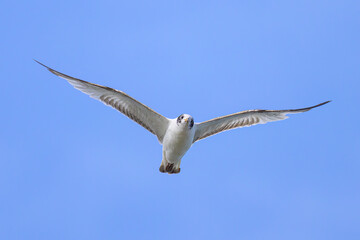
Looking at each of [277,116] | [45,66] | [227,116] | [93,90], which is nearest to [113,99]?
[93,90]

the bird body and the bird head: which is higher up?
the bird head

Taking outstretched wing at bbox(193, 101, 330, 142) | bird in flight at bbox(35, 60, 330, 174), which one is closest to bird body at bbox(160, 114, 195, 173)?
bird in flight at bbox(35, 60, 330, 174)

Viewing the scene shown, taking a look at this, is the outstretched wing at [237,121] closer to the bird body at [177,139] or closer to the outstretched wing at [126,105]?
the bird body at [177,139]

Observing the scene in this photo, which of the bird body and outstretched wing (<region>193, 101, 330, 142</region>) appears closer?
the bird body

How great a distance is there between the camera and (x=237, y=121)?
70.8 feet

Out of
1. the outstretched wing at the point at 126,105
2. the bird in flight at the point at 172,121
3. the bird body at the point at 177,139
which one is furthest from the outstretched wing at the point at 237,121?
the outstretched wing at the point at 126,105

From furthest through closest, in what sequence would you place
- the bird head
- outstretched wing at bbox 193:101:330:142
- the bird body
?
outstretched wing at bbox 193:101:330:142, the bird body, the bird head

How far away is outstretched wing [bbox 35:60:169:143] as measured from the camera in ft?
65.9

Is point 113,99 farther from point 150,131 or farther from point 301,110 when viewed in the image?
point 301,110

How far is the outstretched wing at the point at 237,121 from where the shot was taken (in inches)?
826

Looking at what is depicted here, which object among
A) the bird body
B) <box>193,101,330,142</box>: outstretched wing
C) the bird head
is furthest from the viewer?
<box>193,101,330,142</box>: outstretched wing

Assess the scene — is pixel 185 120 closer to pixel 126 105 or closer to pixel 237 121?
pixel 126 105

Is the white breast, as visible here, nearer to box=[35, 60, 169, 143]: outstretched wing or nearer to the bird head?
the bird head

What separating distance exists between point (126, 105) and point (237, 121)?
4.11 meters
